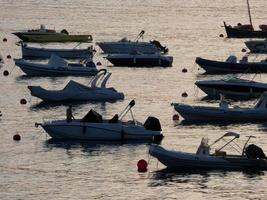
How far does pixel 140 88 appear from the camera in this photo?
9738cm

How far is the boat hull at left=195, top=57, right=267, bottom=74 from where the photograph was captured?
10419 centimetres

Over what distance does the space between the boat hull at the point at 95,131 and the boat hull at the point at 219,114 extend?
24.8 ft

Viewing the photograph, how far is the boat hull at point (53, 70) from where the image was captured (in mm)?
102438

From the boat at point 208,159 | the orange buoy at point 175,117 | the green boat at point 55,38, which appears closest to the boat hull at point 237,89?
the orange buoy at point 175,117

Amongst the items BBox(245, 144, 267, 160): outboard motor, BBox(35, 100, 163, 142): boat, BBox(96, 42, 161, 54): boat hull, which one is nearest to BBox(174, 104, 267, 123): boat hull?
BBox(35, 100, 163, 142): boat

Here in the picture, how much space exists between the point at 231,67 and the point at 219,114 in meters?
24.2

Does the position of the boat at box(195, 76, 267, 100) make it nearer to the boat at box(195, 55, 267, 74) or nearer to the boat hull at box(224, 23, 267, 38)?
the boat at box(195, 55, 267, 74)

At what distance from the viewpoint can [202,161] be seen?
214ft

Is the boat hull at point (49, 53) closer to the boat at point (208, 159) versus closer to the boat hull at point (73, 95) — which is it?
the boat hull at point (73, 95)

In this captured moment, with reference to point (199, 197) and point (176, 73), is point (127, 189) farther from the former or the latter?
point (176, 73)

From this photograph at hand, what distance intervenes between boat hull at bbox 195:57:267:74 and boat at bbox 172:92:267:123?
2337cm

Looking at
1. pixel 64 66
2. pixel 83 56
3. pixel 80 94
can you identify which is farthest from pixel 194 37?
pixel 80 94

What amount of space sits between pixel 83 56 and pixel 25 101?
27.2 metres

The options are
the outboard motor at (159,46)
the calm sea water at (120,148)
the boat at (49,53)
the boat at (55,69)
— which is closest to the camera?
the calm sea water at (120,148)
